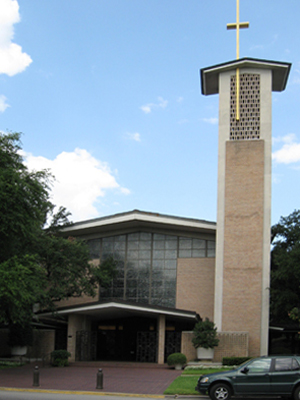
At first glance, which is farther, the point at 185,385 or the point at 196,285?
the point at 196,285

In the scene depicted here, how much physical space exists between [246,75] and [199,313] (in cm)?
1675

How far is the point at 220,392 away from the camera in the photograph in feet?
51.3

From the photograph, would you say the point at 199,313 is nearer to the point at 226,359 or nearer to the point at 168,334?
the point at 168,334

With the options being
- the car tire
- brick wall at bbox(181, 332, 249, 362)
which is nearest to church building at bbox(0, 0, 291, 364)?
brick wall at bbox(181, 332, 249, 362)

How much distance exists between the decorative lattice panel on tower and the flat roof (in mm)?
749

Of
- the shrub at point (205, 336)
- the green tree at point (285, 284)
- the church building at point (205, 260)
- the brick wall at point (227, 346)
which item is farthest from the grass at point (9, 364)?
the green tree at point (285, 284)

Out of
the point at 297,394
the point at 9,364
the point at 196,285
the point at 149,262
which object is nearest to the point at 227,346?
the point at 196,285

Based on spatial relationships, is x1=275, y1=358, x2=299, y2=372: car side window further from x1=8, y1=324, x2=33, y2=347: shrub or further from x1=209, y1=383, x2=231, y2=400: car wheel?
x1=8, y1=324, x2=33, y2=347: shrub

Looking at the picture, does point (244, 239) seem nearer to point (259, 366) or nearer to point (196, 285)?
point (196, 285)

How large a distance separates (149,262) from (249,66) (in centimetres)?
1547

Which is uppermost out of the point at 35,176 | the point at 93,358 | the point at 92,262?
the point at 35,176

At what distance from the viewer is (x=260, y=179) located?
32.1 m

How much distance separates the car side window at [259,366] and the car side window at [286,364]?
0.90 ft

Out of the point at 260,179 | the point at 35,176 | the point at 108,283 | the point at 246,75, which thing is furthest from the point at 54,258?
the point at 246,75
